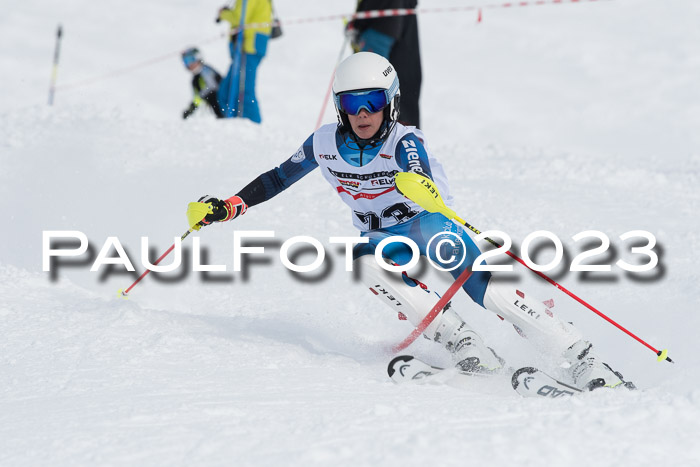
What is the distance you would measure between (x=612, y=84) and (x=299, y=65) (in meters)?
6.32

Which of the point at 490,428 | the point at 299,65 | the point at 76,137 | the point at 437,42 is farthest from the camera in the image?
the point at 437,42

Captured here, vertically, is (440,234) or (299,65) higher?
(299,65)

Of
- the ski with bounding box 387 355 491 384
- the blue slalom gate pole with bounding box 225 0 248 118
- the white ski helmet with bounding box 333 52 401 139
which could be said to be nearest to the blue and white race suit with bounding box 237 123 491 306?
the white ski helmet with bounding box 333 52 401 139

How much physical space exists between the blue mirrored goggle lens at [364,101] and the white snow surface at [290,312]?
1.18 meters

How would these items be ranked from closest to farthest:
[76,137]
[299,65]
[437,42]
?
[76,137], [299,65], [437,42]

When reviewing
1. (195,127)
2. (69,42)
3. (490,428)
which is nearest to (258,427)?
(490,428)

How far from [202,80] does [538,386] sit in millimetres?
7414

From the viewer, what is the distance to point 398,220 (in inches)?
155

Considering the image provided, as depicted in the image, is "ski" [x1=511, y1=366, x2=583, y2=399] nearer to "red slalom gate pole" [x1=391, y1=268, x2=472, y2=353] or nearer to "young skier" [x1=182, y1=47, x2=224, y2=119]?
"red slalom gate pole" [x1=391, y1=268, x2=472, y2=353]

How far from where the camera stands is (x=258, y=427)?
102 inches

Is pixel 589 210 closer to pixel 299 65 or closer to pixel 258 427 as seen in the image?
pixel 258 427

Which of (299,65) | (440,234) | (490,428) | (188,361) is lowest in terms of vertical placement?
(188,361)

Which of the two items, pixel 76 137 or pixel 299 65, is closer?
pixel 76 137

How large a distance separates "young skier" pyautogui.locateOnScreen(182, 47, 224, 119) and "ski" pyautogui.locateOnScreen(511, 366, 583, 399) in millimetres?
7108
